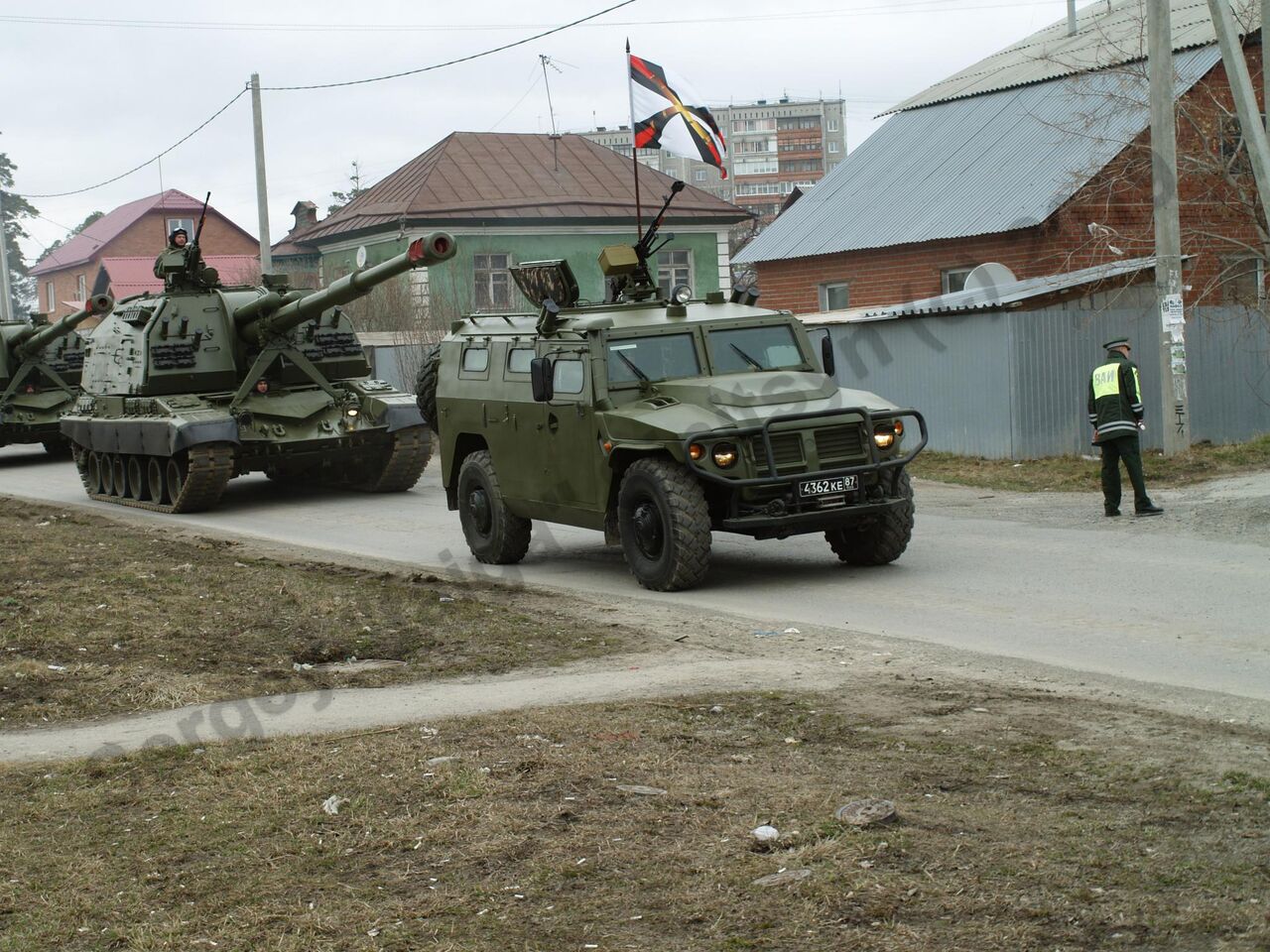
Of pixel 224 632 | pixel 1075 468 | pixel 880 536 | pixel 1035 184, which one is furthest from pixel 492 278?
pixel 224 632

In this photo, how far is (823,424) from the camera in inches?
467

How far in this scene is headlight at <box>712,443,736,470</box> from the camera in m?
11.6

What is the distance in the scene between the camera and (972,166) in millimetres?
29859

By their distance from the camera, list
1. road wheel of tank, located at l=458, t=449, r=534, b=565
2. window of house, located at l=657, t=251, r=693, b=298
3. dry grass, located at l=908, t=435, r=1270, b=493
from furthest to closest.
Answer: window of house, located at l=657, t=251, r=693, b=298 → dry grass, located at l=908, t=435, r=1270, b=493 → road wheel of tank, located at l=458, t=449, r=534, b=565

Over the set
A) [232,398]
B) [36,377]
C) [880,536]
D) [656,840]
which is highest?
[36,377]

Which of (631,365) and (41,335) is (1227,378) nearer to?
(631,365)

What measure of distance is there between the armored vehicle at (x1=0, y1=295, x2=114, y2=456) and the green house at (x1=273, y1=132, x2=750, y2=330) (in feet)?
39.0

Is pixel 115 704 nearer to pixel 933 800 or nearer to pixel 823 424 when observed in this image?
pixel 933 800

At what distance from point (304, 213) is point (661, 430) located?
61896 mm

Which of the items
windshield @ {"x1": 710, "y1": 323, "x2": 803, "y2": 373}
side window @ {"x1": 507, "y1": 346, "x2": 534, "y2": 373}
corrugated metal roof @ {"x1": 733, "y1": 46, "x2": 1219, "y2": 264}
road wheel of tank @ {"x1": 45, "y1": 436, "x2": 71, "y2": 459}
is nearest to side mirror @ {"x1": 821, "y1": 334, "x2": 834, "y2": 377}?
windshield @ {"x1": 710, "y1": 323, "x2": 803, "y2": 373}

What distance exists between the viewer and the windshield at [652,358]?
12523 mm

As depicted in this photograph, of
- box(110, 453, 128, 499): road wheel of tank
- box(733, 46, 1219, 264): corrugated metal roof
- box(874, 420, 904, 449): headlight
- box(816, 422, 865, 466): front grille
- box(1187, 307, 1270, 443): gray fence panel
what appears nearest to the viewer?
box(816, 422, 865, 466): front grille

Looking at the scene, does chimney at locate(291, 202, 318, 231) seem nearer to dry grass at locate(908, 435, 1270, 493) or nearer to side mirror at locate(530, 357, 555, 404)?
dry grass at locate(908, 435, 1270, 493)

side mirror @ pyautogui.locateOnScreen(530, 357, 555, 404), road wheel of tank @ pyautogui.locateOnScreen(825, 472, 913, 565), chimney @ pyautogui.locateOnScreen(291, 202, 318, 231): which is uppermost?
chimney @ pyautogui.locateOnScreen(291, 202, 318, 231)
